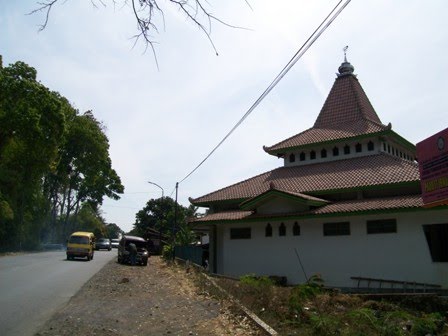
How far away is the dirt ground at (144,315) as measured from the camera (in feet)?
29.8

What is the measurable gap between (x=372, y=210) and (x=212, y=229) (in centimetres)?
1046

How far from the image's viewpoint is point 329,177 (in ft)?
79.5

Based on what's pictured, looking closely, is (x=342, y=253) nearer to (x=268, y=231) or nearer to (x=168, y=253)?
(x=268, y=231)

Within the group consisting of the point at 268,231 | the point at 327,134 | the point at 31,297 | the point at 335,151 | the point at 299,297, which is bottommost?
the point at 31,297

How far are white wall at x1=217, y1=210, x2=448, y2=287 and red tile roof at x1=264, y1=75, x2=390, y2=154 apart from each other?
6.05 metres

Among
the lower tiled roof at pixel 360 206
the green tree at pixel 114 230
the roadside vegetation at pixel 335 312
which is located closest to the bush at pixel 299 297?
the roadside vegetation at pixel 335 312

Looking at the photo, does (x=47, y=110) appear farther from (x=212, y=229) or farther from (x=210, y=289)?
(x=210, y=289)

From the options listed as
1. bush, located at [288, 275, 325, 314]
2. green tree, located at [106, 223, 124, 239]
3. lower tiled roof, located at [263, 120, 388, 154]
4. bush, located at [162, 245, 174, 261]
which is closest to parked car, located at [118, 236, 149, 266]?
bush, located at [162, 245, 174, 261]

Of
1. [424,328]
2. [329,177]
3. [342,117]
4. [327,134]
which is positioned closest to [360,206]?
[329,177]

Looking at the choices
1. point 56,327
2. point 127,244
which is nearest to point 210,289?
point 56,327

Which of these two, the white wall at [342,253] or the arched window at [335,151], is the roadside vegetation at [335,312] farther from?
the arched window at [335,151]

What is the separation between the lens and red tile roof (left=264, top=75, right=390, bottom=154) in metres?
26.4

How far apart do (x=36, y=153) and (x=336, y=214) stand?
28870 mm

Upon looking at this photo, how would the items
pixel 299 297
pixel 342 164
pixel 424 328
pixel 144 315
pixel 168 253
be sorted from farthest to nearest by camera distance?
pixel 168 253 < pixel 342 164 < pixel 299 297 < pixel 144 315 < pixel 424 328
